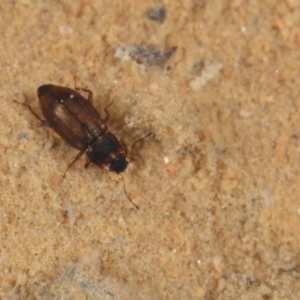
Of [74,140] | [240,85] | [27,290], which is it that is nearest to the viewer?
[27,290]

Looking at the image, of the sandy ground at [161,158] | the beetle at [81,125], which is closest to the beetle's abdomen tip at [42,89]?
the beetle at [81,125]

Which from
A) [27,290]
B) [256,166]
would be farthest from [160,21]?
[27,290]

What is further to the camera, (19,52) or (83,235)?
(19,52)

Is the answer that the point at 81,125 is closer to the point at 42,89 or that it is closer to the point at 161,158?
the point at 42,89

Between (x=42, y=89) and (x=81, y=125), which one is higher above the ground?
(x=42, y=89)

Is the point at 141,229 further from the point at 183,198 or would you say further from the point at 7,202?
the point at 7,202

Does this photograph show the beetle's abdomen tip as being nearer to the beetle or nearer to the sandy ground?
the beetle

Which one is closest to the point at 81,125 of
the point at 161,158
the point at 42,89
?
the point at 42,89
